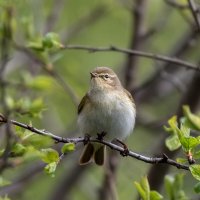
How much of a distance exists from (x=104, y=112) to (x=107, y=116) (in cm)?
5

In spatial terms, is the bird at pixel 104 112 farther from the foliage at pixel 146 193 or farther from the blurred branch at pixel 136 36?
the blurred branch at pixel 136 36

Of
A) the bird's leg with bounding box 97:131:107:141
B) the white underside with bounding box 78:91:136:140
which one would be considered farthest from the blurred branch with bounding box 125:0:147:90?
the bird's leg with bounding box 97:131:107:141

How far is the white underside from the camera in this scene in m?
5.05

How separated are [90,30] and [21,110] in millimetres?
5609

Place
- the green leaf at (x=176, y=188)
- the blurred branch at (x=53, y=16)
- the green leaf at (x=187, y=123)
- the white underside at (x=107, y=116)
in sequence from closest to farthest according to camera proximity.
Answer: the green leaf at (x=176, y=188), the green leaf at (x=187, y=123), the white underside at (x=107, y=116), the blurred branch at (x=53, y=16)

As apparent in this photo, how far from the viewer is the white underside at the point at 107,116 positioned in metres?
5.05

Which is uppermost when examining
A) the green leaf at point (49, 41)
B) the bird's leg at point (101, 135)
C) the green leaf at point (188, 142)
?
the green leaf at point (49, 41)

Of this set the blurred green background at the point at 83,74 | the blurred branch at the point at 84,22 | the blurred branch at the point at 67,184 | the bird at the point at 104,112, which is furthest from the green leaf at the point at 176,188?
the blurred branch at the point at 84,22

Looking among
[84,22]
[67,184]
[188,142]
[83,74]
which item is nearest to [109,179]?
[67,184]

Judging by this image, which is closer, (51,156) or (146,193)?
(51,156)

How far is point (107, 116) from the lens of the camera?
16.7 feet

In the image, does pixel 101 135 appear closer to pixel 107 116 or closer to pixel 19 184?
pixel 107 116

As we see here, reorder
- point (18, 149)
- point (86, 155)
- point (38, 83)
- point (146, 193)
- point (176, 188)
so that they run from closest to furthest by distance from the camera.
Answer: point (18, 149), point (146, 193), point (176, 188), point (86, 155), point (38, 83)

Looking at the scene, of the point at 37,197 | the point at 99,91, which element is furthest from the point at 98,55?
the point at 99,91
